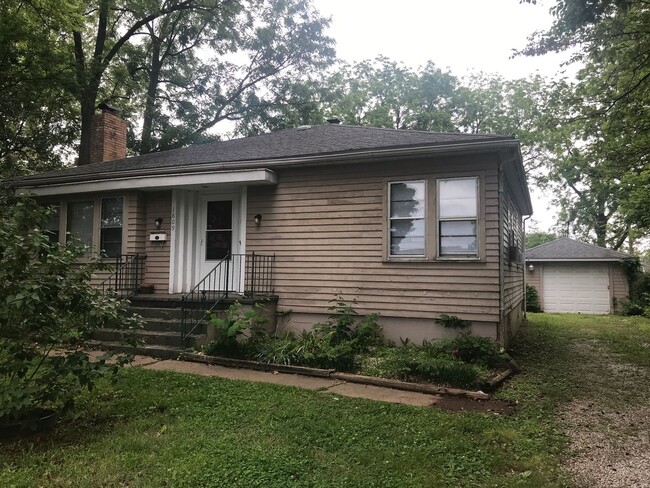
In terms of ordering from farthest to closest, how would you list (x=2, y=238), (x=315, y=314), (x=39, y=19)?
(x=39, y=19) < (x=315, y=314) < (x=2, y=238)

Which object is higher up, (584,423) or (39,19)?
(39,19)

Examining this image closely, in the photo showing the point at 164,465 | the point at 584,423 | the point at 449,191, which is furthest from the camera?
the point at 449,191

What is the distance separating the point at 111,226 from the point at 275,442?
7.70 meters

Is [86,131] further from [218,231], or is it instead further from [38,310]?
[38,310]

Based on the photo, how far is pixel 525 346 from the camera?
8.85 m

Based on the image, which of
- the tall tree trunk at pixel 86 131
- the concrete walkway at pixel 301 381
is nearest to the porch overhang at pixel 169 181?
the concrete walkway at pixel 301 381

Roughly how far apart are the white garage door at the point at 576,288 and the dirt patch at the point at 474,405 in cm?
1691

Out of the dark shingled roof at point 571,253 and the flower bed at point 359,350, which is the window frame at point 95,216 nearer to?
the flower bed at point 359,350

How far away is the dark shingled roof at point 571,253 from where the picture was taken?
18994mm

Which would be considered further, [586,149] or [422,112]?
[422,112]

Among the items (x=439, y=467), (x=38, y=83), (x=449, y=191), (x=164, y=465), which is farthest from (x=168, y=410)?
(x=38, y=83)

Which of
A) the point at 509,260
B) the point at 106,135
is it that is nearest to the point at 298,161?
the point at 509,260

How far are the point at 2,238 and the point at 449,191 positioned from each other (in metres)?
5.96

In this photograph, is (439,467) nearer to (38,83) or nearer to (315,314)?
(315,314)
